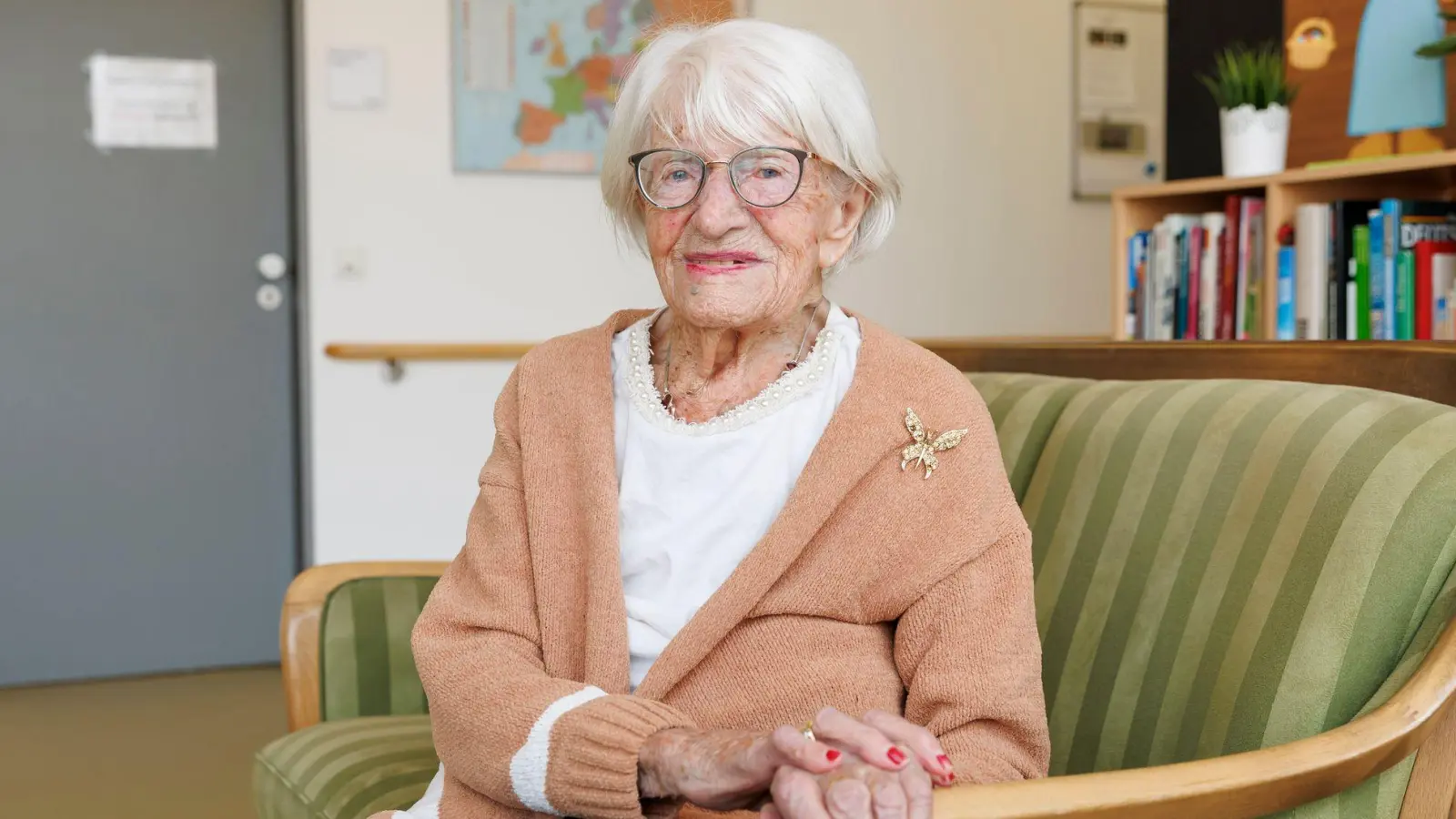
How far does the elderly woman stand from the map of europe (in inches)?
92.6

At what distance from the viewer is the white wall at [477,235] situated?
143 inches

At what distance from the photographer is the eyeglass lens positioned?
1331 mm

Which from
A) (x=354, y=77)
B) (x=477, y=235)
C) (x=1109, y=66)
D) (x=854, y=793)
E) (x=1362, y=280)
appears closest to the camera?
(x=854, y=793)

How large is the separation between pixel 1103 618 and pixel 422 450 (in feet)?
8.43

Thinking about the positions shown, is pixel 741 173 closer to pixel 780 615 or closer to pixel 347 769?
pixel 780 615

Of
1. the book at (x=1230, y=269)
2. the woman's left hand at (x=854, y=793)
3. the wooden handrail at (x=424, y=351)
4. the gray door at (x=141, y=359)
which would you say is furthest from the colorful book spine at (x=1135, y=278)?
the woman's left hand at (x=854, y=793)

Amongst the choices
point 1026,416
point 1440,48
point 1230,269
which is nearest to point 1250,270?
point 1230,269

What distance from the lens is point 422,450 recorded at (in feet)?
12.2

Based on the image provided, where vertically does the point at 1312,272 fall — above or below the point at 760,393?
above

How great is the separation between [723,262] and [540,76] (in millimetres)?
2551

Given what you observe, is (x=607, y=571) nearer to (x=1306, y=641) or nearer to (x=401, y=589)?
(x=1306, y=641)

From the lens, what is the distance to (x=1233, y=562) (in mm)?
1321

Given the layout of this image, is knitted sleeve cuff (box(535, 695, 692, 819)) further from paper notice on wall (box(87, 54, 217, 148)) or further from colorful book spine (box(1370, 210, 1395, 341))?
paper notice on wall (box(87, 54, 217, 148))

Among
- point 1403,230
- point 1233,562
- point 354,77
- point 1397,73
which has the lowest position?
point 1233,562
